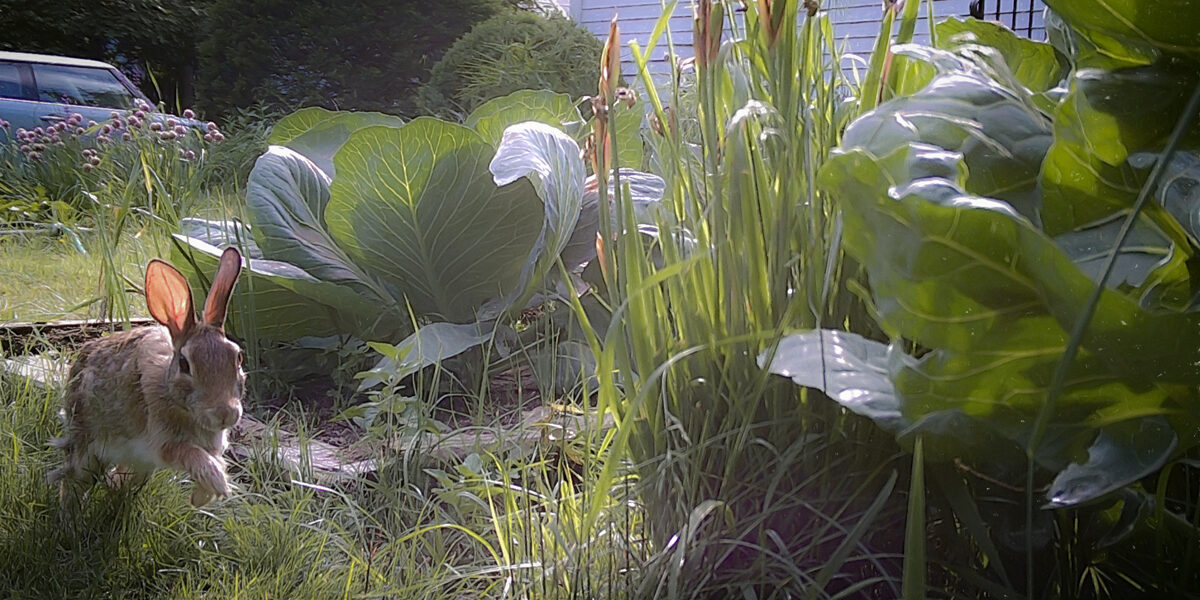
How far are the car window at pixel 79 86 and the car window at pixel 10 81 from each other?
0.54 ft

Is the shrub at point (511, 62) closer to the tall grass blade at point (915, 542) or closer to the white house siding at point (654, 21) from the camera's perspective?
the white house siding at point (654, 21)

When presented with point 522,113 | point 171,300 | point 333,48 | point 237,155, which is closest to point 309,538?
point 171,300

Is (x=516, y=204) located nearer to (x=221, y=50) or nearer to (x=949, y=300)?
(x=949, y=300)

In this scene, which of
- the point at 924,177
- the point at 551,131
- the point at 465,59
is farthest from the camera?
the point at 465,59

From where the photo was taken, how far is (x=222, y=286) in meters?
1.76

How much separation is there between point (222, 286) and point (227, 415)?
23 cm

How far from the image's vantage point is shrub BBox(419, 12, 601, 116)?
762 centimetres

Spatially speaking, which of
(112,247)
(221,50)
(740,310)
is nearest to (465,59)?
(221,50)

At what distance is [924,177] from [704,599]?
2.09 ft

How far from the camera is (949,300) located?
91 centimetres

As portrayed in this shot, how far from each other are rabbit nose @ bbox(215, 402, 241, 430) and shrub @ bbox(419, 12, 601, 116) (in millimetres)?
5969

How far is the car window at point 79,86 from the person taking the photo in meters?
9.42

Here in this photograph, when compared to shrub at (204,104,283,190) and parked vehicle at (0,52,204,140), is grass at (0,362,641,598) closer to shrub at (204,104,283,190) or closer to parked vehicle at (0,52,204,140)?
shrub at (204,104,283,190)

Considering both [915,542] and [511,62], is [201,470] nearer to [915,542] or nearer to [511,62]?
[915,542]
